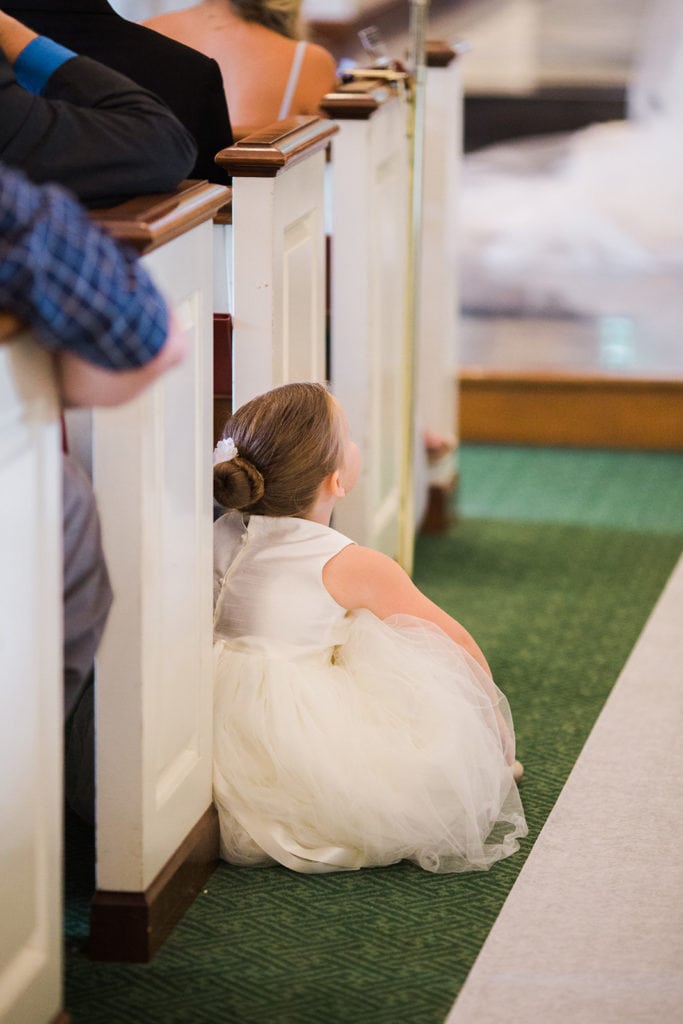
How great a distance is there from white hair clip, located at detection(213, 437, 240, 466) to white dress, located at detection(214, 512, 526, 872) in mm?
133

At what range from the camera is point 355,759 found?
230 centimetres

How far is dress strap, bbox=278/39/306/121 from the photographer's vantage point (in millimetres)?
3113

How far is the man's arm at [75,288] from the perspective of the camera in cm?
147

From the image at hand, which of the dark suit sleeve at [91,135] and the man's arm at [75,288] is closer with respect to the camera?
the man's arm at [75,288]

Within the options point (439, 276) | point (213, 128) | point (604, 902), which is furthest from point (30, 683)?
point (439, 276)

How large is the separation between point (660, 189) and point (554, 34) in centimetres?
64

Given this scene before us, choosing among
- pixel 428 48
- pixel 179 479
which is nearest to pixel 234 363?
pixel 179 479

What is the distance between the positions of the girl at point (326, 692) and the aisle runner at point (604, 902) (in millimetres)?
125

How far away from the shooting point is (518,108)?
17.5ft

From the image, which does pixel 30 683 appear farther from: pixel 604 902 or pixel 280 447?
pixel 604 902

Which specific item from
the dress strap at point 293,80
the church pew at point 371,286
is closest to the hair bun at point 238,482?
the church pew at point 371,286

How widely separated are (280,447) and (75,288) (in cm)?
90

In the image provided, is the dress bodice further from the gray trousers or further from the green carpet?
the gray trousers

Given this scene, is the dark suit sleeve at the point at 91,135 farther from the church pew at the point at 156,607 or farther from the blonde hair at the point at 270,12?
the blonde hair at the point at 270,12
